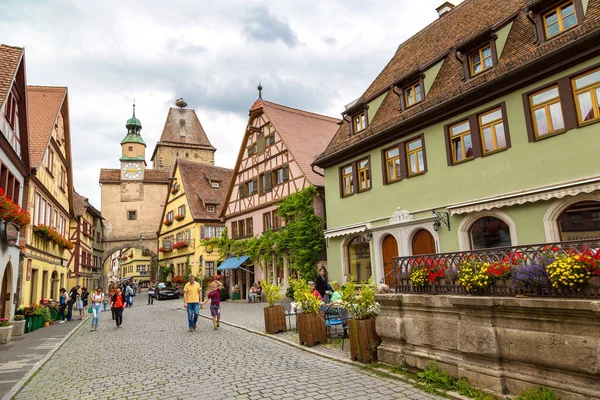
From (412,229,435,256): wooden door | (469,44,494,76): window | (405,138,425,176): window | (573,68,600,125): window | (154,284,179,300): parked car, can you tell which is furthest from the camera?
(154,284,179,300): parked car

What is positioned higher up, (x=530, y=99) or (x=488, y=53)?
(x=488, y=53)

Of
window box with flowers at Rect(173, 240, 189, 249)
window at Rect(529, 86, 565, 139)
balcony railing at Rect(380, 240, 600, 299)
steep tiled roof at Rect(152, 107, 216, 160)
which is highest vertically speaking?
steep tiled roof at Rect(152, 107, 216, 160)

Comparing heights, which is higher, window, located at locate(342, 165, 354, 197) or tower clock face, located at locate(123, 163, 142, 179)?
tower clock face, located at locate(123, 163, 142, 179)

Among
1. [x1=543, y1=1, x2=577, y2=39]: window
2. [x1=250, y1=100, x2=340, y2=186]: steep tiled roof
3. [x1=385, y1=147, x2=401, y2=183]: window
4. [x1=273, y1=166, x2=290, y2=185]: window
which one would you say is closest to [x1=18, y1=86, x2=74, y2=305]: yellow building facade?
[x1=250, y1=100, x2=340, y2=186]: steep tiled roof

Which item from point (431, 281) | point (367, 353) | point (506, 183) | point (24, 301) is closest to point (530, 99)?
point (506, 183)

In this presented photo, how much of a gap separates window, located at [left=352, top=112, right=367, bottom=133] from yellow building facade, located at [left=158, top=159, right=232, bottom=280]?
19.2 metres

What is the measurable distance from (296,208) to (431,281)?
16217 mm

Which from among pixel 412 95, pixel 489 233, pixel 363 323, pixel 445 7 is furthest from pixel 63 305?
pixel 445 7

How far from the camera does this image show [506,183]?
39.6ft

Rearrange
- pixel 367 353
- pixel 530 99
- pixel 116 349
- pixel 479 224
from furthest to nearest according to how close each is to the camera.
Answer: pixel 479 224 → pixel 530 99 → pixel 116 349 → pixel 367 353

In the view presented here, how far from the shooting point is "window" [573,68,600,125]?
1022 cm

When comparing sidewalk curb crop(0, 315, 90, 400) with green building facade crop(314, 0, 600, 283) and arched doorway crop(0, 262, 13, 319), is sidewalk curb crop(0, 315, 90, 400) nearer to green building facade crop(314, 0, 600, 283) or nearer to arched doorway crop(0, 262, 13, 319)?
arched doorway crop(0, 262, 13, 319)

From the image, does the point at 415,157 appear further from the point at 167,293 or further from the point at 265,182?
the point at 167,293

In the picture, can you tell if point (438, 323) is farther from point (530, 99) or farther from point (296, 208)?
point (296, 208)
